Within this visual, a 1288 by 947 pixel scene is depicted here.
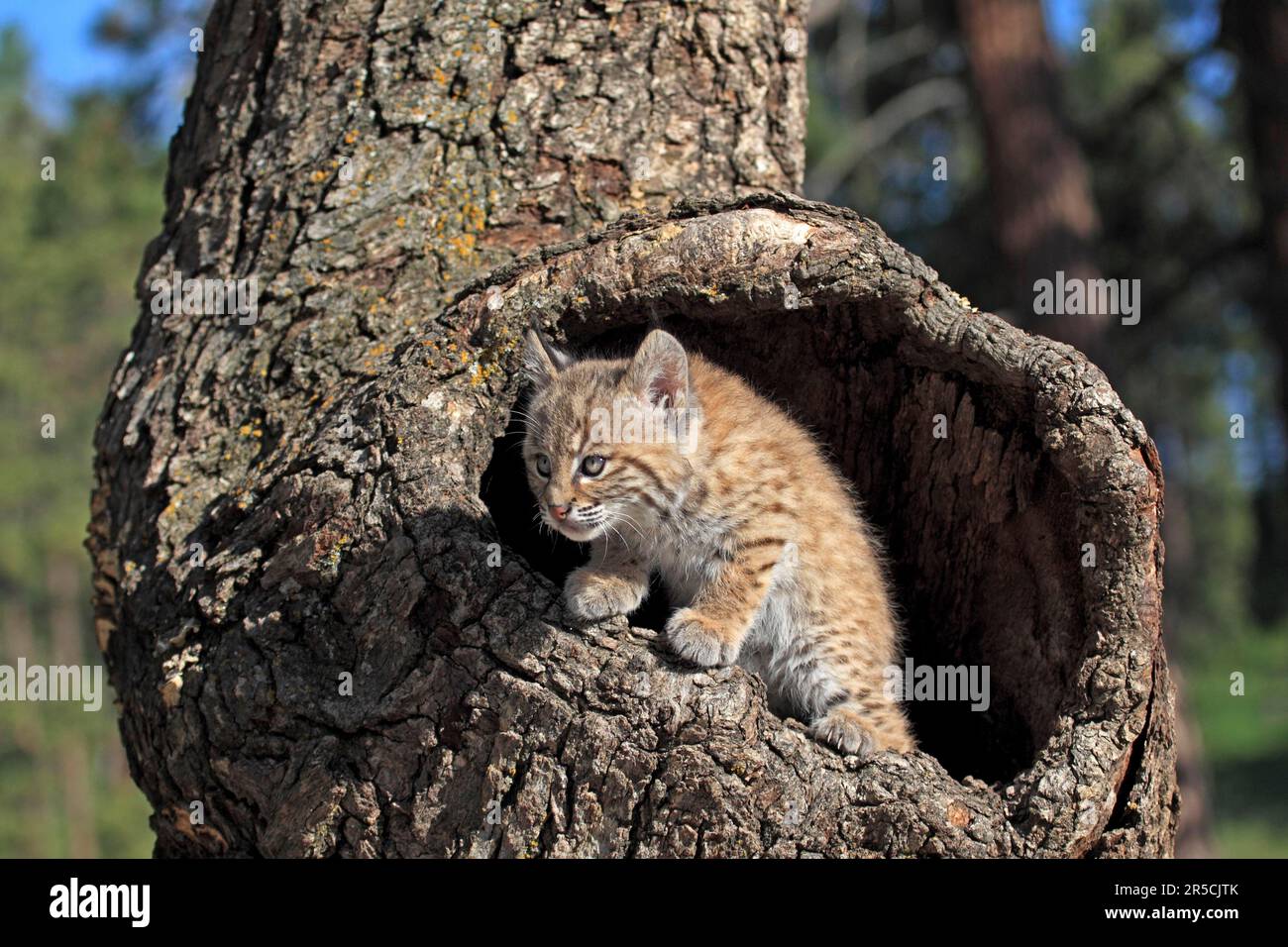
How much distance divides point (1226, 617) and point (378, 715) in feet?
134

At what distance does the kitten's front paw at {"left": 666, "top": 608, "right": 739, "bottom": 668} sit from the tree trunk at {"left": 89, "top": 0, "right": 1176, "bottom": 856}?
75mm

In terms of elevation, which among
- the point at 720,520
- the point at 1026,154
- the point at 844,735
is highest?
the point at 1026,154

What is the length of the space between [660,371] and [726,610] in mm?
923

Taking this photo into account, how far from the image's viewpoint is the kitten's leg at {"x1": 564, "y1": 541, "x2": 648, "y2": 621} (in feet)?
12.7

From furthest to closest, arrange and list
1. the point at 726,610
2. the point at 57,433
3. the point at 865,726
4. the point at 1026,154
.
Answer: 1. the point at 57,433
2. the point at 1026,154
3. the point at 865,726
4. the point at 726,610

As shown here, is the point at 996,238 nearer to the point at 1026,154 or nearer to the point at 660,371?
the point at 1026,154

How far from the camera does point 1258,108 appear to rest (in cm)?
882

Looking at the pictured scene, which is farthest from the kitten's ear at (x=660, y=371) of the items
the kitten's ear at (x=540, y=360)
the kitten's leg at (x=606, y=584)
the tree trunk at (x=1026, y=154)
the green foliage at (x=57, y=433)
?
the green foliage at (x=57, y=433)

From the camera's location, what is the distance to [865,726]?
14.6ft

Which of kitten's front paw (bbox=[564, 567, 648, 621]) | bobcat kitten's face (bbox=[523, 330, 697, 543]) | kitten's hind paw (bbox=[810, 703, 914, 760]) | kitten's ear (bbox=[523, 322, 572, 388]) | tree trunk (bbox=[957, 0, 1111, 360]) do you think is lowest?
kitten's hind paw (bbox=[810, 703, 914, 760])

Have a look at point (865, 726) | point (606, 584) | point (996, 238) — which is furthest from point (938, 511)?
point (996, 238)

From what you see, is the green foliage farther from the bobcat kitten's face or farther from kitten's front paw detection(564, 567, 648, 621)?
kitten's front paw detection(564, 567, 648, 621)

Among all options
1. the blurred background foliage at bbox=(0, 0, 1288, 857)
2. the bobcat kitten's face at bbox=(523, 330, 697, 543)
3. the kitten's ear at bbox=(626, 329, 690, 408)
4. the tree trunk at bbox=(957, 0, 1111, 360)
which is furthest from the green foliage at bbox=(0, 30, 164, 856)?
the kitten's ear at bbox=(626, 329, 690, 408)

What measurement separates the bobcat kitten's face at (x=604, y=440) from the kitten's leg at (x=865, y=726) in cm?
103
